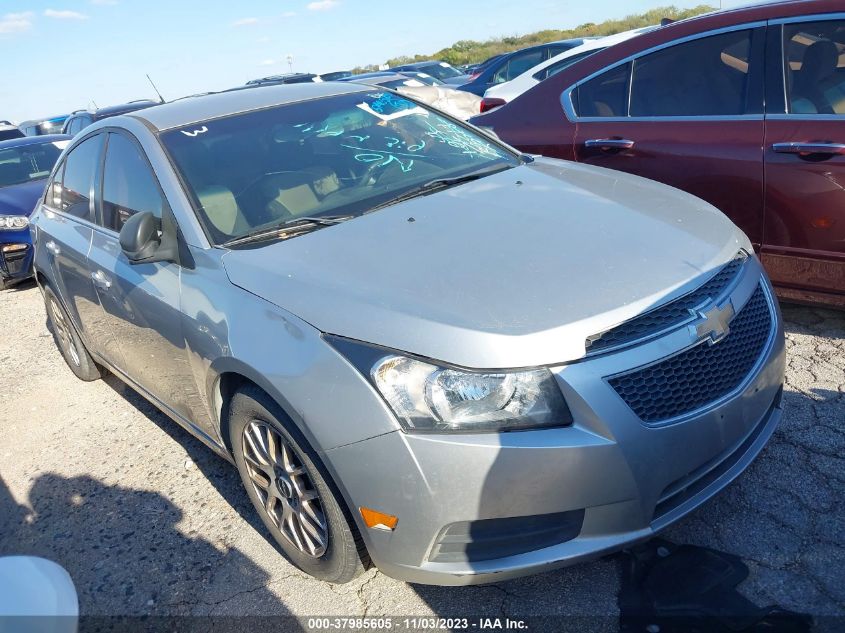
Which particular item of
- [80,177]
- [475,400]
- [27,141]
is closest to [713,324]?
[475,400]

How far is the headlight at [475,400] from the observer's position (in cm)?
195

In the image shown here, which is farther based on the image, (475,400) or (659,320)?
(659,320)

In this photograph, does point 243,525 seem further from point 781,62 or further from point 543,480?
point 781,62

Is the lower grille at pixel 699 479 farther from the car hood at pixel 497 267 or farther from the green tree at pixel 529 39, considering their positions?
the green tree at pixel 529 39

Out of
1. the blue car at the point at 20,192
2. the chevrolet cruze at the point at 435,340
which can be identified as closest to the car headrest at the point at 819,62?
the chevrolet cruze at the point at 435,340

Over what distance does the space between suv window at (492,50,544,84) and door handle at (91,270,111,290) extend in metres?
11.6

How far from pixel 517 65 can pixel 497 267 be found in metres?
12.7

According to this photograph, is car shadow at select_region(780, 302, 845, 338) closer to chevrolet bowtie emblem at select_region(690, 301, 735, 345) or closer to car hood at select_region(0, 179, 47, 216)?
chevrolet bowtie emblem at select_region(690, 301, 735, 345)

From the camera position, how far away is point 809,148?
333 cm

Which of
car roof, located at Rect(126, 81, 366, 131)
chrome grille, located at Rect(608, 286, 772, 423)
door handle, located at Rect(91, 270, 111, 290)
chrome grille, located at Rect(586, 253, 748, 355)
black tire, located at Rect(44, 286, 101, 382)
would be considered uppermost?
car roof, located at Rect(126, 81, 366, 131)

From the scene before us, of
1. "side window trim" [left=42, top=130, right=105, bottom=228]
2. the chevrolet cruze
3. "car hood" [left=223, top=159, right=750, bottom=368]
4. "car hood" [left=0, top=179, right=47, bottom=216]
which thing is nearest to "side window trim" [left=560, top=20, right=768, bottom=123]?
the chevrolet cruze

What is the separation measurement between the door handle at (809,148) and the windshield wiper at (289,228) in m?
2.15

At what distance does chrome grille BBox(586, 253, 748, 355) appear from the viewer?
1.98 metres

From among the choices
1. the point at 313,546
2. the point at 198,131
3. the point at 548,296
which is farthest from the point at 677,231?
the point at 198,131
